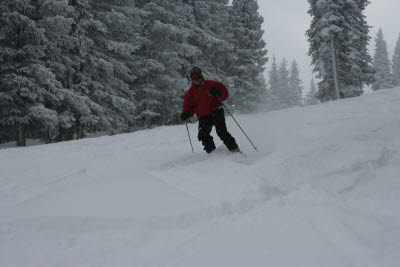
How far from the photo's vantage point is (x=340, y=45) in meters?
22.8

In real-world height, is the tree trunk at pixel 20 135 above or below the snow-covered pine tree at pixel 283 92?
below

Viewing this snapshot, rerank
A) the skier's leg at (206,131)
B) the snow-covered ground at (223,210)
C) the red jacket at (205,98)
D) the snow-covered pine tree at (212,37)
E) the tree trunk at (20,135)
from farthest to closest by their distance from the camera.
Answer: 1. the snow-covered pine tree at (212,37)
2. the tree trunk at (20,135)
3. the skier's leg at (206,131)
4. the red jacket at (205,98)
5. the snow-covered ground at (223,210)

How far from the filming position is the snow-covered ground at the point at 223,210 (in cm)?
238

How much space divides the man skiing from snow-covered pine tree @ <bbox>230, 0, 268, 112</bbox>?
1859 centimetres

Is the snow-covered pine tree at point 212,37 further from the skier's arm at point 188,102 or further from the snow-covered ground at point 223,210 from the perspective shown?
the snow-covered ground at point 223,210

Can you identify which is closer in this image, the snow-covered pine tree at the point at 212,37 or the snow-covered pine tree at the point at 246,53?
the snow-covered pine tree at the point at 212,37

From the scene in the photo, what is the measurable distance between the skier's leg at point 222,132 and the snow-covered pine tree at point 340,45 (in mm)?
19096

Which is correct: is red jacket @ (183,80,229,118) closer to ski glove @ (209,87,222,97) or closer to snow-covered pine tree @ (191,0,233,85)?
ski glove @ (209,87,222,97)

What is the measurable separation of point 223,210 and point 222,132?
2.78 m

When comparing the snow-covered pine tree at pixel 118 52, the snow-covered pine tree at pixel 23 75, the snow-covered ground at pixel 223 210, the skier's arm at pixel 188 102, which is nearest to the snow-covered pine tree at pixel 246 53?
the snow-covered pine tree at pixel 118 52

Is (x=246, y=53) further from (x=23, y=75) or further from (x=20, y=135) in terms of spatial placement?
(x=20, y=135)

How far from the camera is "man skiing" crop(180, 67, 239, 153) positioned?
5.69 metres

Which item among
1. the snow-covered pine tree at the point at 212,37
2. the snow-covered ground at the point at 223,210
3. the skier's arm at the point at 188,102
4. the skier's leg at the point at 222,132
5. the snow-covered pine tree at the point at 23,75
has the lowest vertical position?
the snow-covered ground at the point at 223,210

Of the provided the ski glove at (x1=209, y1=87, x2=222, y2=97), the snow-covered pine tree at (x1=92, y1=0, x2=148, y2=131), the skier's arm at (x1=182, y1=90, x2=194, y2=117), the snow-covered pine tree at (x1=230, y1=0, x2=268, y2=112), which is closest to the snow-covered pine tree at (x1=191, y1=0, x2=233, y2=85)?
the snow-covered pine tree at (x1=230, y1=0, x2=268, y2=112)
